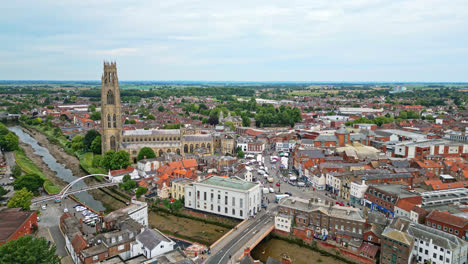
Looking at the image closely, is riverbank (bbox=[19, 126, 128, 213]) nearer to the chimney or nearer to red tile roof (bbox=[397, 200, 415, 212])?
the chimney

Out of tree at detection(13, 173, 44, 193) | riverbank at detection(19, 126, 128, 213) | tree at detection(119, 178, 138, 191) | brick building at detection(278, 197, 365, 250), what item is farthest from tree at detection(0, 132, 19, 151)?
brick building at detection(278, 197, 365, 250)

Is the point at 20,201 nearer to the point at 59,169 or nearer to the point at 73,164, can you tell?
the point at 59,169

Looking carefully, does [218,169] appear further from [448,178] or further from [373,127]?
[373,127]

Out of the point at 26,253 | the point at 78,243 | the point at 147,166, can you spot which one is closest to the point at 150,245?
the point at 78,243

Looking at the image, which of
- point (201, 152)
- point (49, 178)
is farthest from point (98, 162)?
point (201, 152)

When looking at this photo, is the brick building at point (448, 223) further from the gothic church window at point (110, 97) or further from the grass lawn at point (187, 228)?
the gothic church window at point (110, 97)

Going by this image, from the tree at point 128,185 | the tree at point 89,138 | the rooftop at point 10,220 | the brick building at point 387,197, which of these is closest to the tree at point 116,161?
the tree at point 128,185
